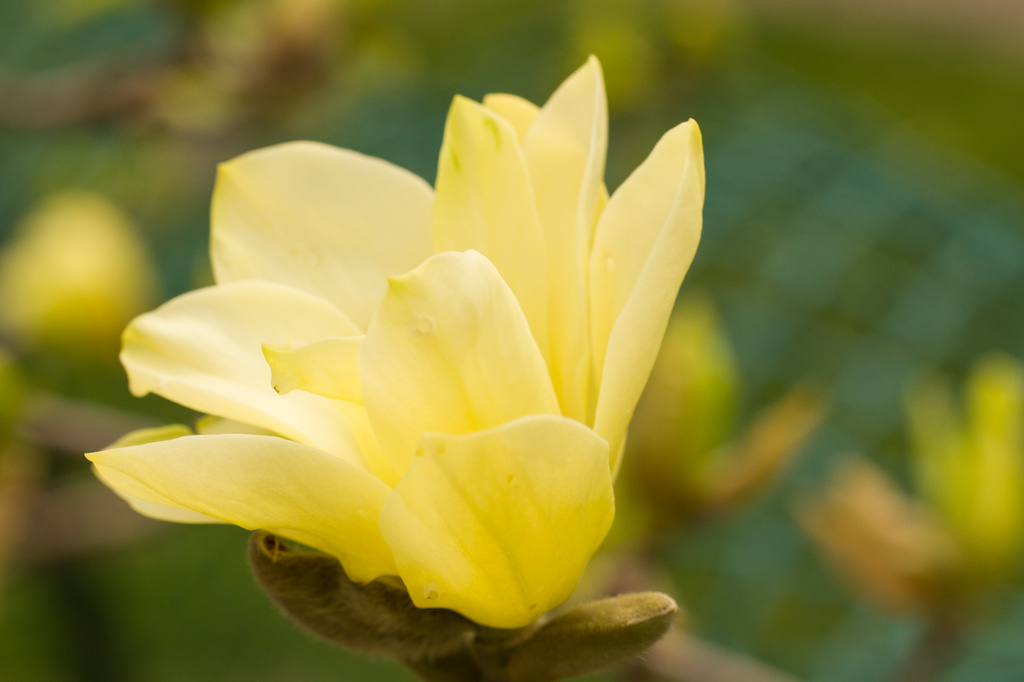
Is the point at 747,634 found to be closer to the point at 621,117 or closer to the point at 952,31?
the point at 621,117

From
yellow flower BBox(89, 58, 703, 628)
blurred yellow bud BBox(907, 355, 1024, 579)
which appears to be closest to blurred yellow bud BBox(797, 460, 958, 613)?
blurred yellow bud BBox(907, 355, 1024, 579)

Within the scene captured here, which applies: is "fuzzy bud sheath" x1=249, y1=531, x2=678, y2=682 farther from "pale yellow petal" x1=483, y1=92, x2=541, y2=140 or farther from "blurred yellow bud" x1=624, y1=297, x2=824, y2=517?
"blurred yellow bud" x1=624, y1=297, x2=824, y2=517

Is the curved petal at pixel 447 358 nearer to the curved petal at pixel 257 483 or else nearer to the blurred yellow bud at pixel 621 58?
the curved petal at pixel 257 483

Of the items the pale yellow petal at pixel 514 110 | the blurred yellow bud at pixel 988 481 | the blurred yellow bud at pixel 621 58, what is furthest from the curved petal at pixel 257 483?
the blurred yellow bud at pixel 621 58

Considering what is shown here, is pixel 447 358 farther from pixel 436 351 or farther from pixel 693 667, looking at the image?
pixel 693 667

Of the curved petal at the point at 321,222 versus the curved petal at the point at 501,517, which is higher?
the curved petal at the point at 321,222

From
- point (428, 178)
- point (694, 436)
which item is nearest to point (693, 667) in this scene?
point (694, 436)

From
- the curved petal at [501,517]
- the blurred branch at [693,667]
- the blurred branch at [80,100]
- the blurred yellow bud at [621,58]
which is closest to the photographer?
the curved petal at [501,517]
